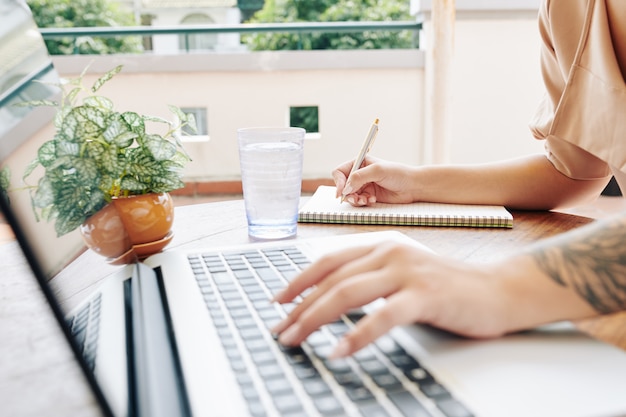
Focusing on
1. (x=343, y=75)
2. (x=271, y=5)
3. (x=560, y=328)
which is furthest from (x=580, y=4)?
(x=271, y=5)

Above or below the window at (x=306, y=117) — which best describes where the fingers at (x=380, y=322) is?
above

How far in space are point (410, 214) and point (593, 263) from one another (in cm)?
40

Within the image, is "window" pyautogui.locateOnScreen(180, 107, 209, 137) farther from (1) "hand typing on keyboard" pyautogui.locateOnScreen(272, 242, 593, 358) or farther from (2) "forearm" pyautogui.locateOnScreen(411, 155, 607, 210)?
(1) "hand typing on keyboard" pyautogui.locateOnScreen(272, 242, 593, 358)

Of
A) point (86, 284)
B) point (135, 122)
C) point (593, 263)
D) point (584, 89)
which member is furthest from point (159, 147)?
point (584, 89)

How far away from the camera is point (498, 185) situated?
0.99 metres

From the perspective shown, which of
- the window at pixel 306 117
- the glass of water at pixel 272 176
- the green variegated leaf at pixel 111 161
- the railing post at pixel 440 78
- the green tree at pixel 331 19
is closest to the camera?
the green variegated leaf at pixel 111 161

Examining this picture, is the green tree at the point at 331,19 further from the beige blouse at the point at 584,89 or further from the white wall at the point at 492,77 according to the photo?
the beige blouse at the point at 584,89

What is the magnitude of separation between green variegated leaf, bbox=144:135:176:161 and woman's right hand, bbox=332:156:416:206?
31 cm

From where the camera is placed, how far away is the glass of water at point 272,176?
2.66 feet

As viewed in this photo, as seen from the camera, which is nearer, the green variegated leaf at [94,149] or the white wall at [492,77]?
the green variegated leaf at [94,149]

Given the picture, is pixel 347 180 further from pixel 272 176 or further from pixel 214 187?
pixel 214 187

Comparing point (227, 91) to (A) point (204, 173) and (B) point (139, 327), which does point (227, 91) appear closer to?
(A) point (204, 173)

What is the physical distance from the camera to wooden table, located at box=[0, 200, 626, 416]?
403 mm

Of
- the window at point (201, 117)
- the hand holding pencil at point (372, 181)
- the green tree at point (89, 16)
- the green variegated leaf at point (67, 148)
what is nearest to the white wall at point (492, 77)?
the window at point (201, 117)
